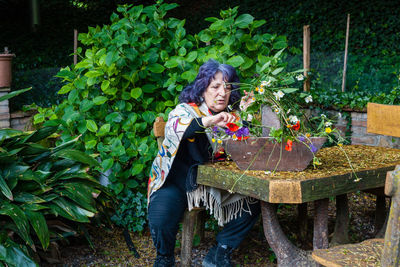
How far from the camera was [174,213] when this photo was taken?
2801mm

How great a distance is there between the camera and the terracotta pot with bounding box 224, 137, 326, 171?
7.22 feet

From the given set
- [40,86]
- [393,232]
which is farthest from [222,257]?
[40,86]

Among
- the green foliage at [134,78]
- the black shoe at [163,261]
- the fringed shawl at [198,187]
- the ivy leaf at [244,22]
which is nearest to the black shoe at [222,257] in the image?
the fringed shawl at [198,187]

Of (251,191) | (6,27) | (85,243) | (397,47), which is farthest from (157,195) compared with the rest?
(6,27)

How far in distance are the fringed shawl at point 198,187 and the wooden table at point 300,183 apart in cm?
29

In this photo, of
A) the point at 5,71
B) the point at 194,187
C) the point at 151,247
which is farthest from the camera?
the point at 5,71

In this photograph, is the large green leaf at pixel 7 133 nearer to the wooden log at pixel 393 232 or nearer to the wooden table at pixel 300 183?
the wooden table at pixel 300 183

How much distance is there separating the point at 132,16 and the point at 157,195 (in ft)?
4.86

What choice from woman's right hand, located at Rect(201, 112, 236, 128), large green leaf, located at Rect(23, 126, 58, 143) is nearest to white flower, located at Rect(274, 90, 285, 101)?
woman's right hand, located at Rect(201, 112, 236, 128)

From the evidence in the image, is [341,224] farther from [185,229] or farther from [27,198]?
[27,198]

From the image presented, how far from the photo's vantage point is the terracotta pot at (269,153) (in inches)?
86.7

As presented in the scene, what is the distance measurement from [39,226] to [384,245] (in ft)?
6.73

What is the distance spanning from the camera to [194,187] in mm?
2703

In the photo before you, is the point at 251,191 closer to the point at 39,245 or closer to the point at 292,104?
the point at 292,104
